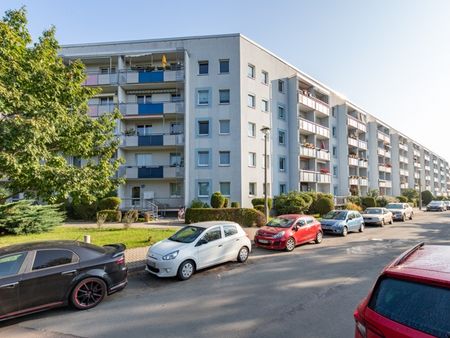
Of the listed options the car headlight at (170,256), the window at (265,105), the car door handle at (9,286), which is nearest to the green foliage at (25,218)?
the car headlight at (170,256)

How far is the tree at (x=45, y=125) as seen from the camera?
7.59 metres

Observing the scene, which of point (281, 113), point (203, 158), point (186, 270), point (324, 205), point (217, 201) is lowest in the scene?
point (186, 270)

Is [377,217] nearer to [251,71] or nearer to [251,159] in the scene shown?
[251,159]

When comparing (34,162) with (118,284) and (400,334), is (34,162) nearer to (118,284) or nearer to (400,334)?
(118,284)

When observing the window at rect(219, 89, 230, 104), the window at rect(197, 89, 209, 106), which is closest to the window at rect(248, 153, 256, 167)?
the window at rect(219, 89, 230, 104)

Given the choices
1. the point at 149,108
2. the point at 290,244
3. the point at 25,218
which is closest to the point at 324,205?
the point at 290,244

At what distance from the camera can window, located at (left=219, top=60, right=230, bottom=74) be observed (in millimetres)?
27056

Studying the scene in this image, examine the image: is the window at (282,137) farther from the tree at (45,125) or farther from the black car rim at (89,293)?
the black car rim at (89,293)

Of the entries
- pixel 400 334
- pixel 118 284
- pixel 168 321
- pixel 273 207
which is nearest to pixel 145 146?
pixel 273 207

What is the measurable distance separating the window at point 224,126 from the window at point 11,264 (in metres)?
21.7

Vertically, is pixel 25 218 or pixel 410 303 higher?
pixel 410 303

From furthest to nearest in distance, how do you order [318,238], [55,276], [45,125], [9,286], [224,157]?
[224,157]
[318,238]
[45,125]
[55,276]
[9,286]

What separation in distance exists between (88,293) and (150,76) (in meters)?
23.1

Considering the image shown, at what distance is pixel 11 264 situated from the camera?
570 centimetres
